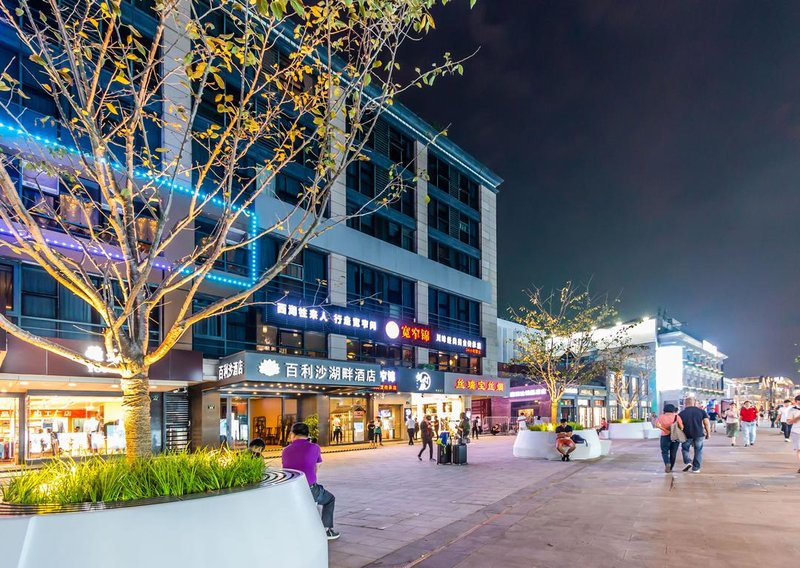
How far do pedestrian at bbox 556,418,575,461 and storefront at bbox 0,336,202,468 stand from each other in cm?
1253

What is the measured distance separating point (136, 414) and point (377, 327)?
26650 millimetres

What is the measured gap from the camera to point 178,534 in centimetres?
489

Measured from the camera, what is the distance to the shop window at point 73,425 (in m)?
19.1

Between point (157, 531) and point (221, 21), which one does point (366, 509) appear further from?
point (221, 21)

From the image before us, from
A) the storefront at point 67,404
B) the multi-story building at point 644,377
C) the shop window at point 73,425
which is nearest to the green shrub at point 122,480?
the storefront at point 67,404

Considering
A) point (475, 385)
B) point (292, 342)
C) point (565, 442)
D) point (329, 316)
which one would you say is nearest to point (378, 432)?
point (292, 342)

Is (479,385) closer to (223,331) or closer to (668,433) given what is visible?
(223,331)

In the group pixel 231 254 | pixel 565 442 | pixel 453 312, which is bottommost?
pixel 565 442

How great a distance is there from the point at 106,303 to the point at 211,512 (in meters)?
2.74

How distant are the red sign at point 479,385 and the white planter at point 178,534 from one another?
32759 millimetres

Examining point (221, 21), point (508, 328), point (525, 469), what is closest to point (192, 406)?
point (525, 469)

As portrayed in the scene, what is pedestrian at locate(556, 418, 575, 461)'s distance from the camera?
19422 millimetres

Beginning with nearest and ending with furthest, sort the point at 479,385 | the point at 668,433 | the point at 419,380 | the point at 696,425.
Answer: the point at 696,425, the point at 668,433, the point at 419,380, the point at 479,385

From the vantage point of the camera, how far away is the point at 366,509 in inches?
435
